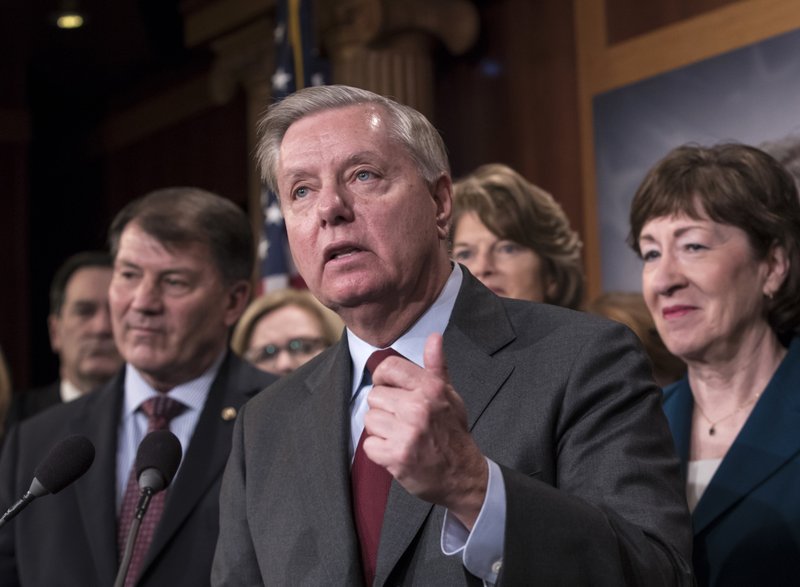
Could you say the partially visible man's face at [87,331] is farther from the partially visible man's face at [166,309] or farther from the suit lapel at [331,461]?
the suit lapel at [331,461]

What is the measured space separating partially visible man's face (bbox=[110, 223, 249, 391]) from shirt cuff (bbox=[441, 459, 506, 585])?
1747 mm

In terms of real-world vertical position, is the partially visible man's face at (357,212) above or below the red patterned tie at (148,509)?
above

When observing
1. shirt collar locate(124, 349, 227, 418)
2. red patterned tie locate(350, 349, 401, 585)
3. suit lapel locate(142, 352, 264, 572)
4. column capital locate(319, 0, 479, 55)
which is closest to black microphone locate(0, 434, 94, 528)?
red patterned tie locate(350, 349, 401, 585)

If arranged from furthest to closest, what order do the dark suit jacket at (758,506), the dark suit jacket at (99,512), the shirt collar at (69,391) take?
the shirt collar at (69,391)
the dark suit jacket at (99,512)
the dark suit jacket at (758,506)

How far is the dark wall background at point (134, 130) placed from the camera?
21.5ft

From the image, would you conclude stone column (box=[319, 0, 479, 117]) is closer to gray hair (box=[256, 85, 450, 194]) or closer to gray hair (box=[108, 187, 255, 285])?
gray hair (box=[108, 187, 255, 285])

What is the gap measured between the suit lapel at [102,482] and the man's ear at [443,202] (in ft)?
4.18

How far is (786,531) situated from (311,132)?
4.09 feet

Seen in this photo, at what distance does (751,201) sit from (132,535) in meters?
1.56

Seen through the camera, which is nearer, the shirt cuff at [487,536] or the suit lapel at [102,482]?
the shirt cuff at [487,536]

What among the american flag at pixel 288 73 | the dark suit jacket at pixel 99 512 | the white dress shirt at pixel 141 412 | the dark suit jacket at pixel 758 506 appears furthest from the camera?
the american flag at pixel 288 73

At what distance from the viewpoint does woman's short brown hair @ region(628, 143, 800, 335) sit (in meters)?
2.79

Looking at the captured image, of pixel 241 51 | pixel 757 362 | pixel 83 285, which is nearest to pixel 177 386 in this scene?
pixel 757 362

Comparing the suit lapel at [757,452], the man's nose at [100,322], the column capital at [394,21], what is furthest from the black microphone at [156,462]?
the column capital at [394,21]
